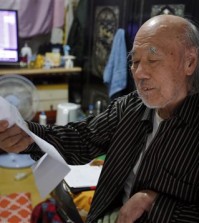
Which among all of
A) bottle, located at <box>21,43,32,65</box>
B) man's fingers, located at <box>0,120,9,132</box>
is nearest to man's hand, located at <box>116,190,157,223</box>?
man's fingers, located at <box>0,120,9,132</box>

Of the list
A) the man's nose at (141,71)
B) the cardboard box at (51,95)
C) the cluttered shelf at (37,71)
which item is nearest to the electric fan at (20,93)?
the cluttered shelf at (37,71)

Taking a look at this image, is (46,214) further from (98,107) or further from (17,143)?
(98,107)

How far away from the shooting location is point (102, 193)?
1.41 metres

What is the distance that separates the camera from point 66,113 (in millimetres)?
3330

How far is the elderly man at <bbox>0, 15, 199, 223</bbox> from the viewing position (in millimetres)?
1187

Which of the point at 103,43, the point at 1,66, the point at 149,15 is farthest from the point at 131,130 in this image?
the point at 1,66

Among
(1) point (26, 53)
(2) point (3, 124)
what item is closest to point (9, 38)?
(1) point (26, 53)

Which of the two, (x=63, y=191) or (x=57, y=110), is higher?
(x=63, y=191)

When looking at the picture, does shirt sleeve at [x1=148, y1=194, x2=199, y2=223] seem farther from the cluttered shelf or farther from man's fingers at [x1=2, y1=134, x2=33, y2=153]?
the cluttered shelf

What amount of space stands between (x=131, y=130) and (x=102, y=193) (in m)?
0.32

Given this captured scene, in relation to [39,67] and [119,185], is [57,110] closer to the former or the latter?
[39,67]

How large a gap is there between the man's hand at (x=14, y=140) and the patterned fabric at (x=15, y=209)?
1.01m

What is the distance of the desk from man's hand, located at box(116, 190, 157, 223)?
1.46 m

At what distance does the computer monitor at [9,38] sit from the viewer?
308cm
